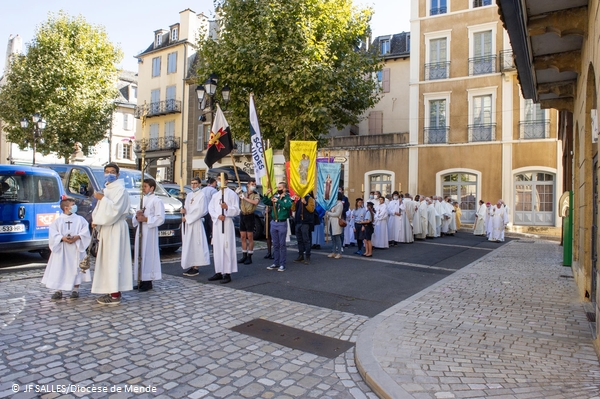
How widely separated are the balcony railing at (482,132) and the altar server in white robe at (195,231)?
68.3 feet

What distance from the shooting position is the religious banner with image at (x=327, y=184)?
43.0 ft

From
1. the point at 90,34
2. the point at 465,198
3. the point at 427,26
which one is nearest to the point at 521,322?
the point at 465,198

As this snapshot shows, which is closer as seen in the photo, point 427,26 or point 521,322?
point 521,322

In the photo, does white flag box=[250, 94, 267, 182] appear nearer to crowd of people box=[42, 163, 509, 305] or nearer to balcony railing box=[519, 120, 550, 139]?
crowd of people box=[42, 163, 509, 305]

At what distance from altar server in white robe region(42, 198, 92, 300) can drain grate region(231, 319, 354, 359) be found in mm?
2846

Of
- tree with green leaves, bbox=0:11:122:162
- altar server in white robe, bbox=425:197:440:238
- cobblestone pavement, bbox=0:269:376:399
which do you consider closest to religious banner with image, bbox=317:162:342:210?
cobblestone pavement, bbox=0:269:376:399

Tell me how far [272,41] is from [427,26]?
46.5 feet

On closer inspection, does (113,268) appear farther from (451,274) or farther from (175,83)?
(175,83)

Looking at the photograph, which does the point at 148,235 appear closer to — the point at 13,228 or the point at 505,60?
the point at 13,228

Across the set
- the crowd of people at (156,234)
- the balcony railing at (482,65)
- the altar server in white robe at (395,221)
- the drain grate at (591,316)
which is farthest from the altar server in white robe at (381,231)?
the balcony railing at (482,65)

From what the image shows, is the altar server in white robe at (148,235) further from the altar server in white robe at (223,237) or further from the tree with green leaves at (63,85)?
the tree with green leaves at (63,85)

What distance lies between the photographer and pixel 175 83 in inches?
1515

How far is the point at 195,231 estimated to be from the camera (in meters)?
8.55

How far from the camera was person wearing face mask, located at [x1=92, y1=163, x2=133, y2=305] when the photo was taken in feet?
20.5
